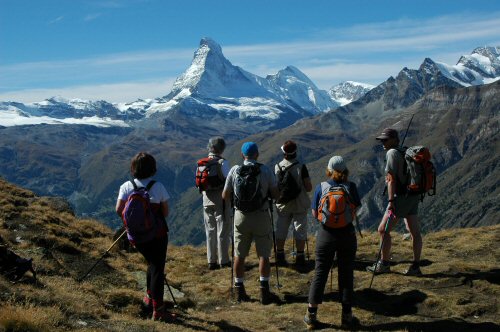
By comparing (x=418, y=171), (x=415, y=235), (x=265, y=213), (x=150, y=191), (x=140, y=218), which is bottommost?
(x=415, y=235)

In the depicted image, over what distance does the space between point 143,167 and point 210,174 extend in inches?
202

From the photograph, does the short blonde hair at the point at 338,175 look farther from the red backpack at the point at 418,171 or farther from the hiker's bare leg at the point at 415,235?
the hiker's bare leg at the point at 415,235

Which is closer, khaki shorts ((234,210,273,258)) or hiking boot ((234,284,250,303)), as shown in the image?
khaki shorts ((234,210,273,258))

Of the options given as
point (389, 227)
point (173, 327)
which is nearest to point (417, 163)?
point (389, 227)

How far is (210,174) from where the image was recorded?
17016mm

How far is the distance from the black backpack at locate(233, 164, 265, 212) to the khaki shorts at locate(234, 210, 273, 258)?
10.5 inches

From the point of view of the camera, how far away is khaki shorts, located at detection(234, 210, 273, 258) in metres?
13.8

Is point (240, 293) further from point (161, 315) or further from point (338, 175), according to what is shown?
point (338, 175)

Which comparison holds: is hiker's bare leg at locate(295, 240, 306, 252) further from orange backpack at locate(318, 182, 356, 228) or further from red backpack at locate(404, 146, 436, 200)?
orange backpack at locate(318, 182, 356, 228)

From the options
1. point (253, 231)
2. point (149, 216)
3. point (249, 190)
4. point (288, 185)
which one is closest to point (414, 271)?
point (288, 185)

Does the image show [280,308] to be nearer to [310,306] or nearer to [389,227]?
[310,306]

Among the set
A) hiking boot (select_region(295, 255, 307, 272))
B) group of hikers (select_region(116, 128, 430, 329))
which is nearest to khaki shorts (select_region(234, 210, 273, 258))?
group of hikers (select_region(116, 128, 430, 329))

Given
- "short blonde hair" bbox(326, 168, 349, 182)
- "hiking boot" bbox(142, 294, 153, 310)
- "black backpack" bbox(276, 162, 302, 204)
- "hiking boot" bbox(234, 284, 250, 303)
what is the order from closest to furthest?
1. "short blonde hair" bbox(326, 168, 349, 182)
2. "hiking boot" bbox(142, 294, 153, 310)
3. "hiking boot" bbox(234, 284, 250, 303)
4. "black backpack" bbox(276, 162, 302, 204)

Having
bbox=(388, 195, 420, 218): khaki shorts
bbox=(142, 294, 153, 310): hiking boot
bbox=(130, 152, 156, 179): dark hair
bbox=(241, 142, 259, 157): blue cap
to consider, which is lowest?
bbox=(142, 294, 153, 310): hiking boot
